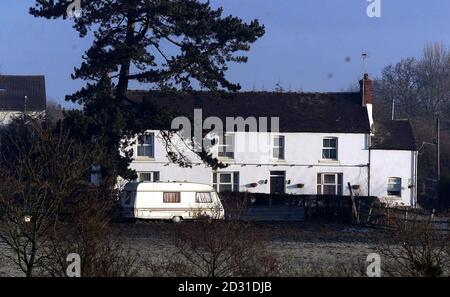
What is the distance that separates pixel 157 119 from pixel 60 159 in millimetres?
23302

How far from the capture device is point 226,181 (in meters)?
54.6

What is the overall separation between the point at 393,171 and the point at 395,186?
945mm

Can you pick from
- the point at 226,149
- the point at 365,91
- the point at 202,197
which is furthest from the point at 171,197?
the point at 365,91

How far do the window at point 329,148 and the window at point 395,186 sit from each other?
384 centimetres

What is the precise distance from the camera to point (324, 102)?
58250 mm

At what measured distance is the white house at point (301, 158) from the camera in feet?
177

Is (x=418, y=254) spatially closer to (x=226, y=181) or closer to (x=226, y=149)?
(x=226, y=149)

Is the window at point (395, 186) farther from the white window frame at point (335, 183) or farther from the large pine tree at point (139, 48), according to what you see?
the large pine tree at point (139, 48)

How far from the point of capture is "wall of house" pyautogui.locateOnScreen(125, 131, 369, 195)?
53812 mm

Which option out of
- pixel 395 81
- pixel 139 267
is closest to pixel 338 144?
pixel 395 81
